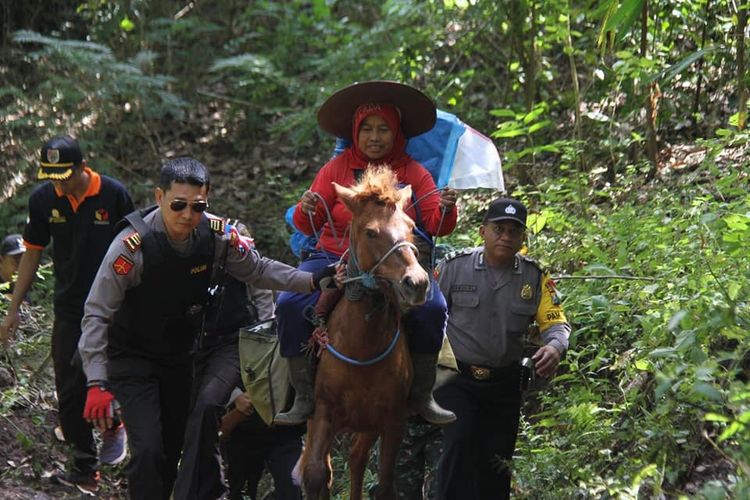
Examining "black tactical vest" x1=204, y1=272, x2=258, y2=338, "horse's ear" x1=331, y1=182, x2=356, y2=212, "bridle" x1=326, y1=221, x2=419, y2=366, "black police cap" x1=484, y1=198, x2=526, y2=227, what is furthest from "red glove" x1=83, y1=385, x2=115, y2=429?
"black police cap" x1=484, y1=198, x2=526, y2=227

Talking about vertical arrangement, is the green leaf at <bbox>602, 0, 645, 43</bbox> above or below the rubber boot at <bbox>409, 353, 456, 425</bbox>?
above

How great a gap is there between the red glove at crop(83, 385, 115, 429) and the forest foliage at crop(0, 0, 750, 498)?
2.80 metres

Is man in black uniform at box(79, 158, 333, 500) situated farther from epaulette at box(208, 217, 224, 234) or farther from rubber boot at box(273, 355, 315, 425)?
rubber boot at box(273, 355, 315, 425)

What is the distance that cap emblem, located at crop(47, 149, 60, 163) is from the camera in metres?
8.05

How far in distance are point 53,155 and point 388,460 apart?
3.73m

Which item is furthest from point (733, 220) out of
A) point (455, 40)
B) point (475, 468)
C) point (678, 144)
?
point (455, 40)

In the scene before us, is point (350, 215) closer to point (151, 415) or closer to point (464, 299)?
point (464, 299)

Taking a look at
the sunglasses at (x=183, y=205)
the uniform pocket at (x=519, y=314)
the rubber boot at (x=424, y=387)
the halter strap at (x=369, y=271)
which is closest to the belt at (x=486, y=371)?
the uniform pocket at (x=519, y=314)

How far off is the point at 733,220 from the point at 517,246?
4.95 feet

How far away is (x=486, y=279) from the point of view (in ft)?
23.4

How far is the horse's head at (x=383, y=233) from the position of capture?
5.74 metres

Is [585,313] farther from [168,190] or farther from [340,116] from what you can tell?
[168,190]

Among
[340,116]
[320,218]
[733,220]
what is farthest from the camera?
[340,116]

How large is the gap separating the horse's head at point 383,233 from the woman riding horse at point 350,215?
0.44 meters
